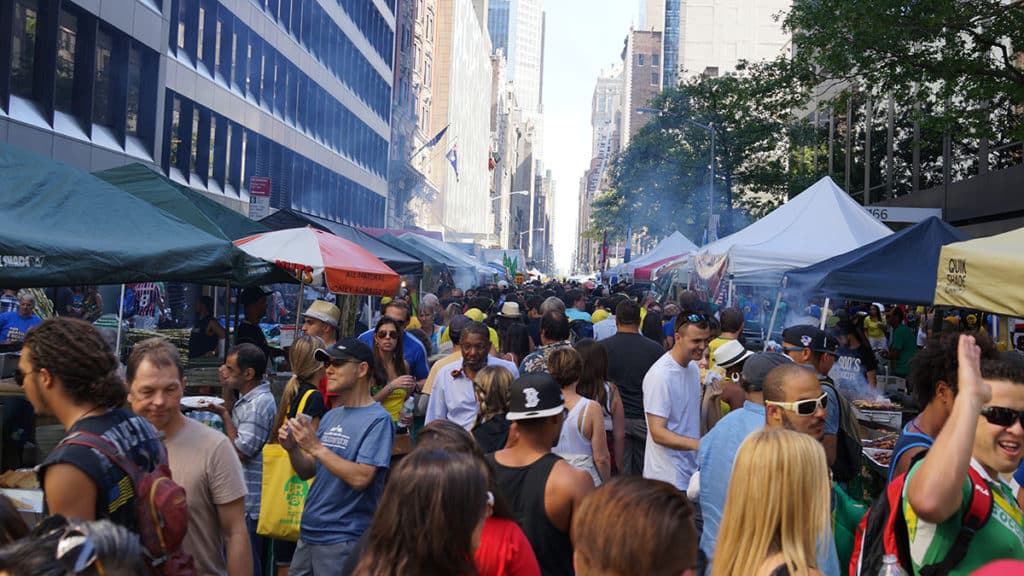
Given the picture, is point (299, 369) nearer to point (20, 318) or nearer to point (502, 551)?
point (502, 551)

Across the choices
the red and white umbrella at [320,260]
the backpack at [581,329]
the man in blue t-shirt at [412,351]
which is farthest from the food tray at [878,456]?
the backpack at [581,329]

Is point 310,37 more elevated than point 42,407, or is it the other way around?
point 310,37

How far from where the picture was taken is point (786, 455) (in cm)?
312

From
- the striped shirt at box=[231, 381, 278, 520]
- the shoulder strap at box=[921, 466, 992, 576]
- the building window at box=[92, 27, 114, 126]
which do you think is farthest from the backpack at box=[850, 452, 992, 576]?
the building window at box=[92, 27, 114, 126]

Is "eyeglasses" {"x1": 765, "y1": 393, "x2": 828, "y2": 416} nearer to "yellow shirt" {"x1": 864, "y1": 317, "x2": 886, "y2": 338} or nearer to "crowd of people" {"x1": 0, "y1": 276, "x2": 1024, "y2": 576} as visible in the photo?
"crowd of people" {"x1": 0, "y1": 276, "x2": 1024, "y2": 576}

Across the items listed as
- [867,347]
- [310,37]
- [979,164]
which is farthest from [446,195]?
[867,347]

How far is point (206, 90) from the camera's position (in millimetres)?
26156

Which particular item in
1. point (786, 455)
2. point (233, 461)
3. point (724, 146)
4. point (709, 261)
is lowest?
point (233, 461)

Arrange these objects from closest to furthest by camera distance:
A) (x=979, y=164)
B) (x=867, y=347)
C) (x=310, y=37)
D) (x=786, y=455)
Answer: (x=786, y=455) → (x=867, y=347) → (x=979, y=164) → (x=310, y=37)

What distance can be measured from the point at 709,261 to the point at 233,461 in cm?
1374

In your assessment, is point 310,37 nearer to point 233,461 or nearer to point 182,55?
point 182,55

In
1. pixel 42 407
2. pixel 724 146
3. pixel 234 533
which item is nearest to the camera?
pixel 42 407

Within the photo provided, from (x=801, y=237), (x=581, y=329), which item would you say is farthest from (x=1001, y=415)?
(x=801, y=237)

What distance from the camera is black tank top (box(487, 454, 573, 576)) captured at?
13.2 feet
